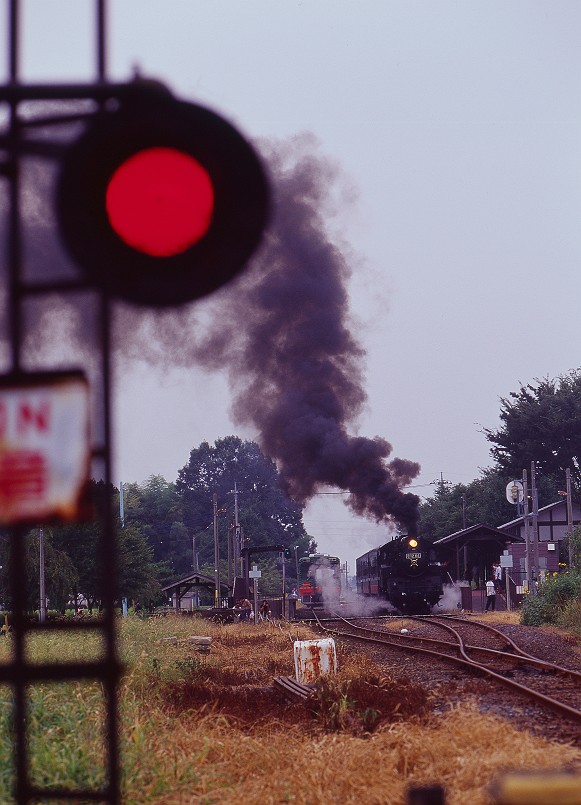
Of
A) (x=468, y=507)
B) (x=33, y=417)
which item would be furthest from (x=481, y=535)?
(x=33, y=417)

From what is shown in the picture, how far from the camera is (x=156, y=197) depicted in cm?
332

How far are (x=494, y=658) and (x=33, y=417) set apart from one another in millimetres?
14373

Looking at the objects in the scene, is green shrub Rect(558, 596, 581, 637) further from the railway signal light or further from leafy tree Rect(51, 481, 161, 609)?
the railway signal light

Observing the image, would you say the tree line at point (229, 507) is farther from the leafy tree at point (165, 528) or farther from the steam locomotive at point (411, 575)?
the steam locomotive at point (411, 575)

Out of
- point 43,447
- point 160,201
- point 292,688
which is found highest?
point 160,201

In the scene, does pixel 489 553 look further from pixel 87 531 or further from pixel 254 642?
pixel 254 642

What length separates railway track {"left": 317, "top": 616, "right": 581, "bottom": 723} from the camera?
36.6 ft

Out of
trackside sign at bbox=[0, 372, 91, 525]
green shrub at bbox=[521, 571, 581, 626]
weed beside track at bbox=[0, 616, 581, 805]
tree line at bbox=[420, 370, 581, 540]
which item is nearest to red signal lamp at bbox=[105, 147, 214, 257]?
trackside sign at bbox=[0, 372, 91, 525]

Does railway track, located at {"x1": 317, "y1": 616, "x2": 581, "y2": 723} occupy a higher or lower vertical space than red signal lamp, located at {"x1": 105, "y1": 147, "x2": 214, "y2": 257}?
lower

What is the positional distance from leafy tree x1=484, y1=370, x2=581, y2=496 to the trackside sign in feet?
199

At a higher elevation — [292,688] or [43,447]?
[43,447]

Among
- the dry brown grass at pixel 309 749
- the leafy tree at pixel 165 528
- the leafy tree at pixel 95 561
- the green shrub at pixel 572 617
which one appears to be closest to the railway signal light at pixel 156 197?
the dry brown grass at pixel 309 749

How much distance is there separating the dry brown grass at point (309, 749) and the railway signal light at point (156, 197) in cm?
367

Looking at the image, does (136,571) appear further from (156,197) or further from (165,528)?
(165,528)
